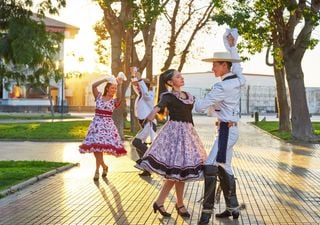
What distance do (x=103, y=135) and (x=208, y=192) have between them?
4522 mm

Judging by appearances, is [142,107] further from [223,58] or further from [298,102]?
[298,102]

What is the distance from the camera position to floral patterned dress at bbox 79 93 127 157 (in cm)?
1222

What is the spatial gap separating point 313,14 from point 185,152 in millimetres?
14906

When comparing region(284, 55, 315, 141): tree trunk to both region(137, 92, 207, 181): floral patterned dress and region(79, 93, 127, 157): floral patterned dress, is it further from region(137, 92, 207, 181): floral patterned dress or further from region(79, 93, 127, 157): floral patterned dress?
region(137, 92, 207, 181): floral patterned dress

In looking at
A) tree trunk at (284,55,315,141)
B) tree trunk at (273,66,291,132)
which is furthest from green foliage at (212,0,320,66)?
tree trunk at (273,66,291,132)

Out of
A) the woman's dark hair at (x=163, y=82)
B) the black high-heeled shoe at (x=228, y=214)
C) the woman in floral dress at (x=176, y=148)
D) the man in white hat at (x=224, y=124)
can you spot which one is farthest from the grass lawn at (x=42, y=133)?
the man in white hat at (x=224, y=124)

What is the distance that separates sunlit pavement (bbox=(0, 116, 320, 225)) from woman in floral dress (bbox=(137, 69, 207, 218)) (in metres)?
0.54

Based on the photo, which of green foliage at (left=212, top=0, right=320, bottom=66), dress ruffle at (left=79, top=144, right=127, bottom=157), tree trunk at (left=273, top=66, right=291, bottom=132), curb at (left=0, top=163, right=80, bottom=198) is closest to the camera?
curb at (left=0, top=163, right=80, bottom=198)

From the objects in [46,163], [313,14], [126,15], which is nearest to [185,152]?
[46,163]

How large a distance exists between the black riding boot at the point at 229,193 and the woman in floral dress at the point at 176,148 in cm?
33

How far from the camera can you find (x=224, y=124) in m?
8.27

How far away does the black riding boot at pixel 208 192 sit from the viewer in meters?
8.05

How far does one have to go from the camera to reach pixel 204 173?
27.0 ft

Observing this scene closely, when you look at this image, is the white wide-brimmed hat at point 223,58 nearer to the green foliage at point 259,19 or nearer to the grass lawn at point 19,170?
the grass lawn at point 19,170
